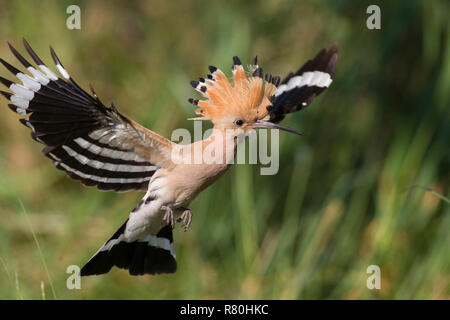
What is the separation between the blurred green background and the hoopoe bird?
107cm

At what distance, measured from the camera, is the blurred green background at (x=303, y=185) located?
2453mm

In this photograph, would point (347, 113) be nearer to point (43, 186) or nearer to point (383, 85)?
point (383, 85)

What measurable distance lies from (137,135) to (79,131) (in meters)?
0.12

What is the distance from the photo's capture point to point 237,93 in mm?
1312

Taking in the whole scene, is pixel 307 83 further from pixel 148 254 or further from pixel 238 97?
pixel 148 254

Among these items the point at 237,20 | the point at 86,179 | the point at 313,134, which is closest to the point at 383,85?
the point at 313,134

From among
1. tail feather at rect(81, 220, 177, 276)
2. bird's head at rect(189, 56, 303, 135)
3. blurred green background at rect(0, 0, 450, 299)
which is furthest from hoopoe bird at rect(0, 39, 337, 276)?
blurred green background at rect(0, 0, 450, 299)

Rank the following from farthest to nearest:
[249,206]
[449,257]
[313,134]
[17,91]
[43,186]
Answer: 1. [43,186]
2. [313,134]
3. [249,206]
4. [449,257]
5. [17,91]

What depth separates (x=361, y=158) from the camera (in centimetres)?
275

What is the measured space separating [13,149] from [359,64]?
1.72 metres

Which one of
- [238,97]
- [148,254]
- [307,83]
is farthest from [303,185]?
[238,97]

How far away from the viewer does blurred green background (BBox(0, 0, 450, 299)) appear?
96.6 inches

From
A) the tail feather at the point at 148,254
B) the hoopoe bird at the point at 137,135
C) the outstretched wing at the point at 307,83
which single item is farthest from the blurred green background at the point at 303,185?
the hoopoe bird at the point at 137,135

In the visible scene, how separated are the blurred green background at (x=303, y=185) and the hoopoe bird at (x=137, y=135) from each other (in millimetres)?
1074
